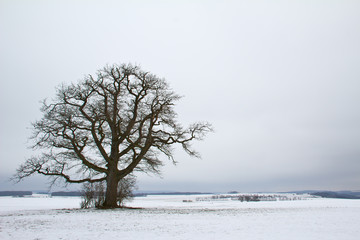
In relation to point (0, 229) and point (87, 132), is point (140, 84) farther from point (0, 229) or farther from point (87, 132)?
point (0, 229)

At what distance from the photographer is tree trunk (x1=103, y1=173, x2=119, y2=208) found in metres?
23.4

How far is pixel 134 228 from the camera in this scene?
12414 mm

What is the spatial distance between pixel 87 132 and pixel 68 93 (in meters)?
3.82

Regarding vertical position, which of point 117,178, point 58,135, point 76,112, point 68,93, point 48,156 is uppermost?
point 68,93

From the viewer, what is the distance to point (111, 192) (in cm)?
2370

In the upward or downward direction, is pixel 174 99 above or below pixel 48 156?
above

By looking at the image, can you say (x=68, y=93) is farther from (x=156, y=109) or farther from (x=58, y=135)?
(x=156, y=109)

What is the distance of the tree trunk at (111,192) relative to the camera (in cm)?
2342

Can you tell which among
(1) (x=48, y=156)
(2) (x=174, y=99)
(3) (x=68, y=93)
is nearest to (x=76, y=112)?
(3) (x=68, y=93)

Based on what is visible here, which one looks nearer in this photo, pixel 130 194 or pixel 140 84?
pixel 140 84

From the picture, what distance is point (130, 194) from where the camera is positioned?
103 feet

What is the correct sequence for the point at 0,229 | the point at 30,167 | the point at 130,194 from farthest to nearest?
the point at 130,194 < the point at 30,167 < the point at 0,229

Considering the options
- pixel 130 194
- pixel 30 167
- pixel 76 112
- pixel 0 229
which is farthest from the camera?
pixel 130 194

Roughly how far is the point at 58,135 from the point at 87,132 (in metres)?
2.55
